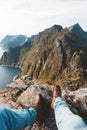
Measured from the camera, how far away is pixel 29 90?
47.0 feet

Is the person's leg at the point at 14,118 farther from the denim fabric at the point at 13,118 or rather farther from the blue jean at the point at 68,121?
the blue jean at the point at 68,121

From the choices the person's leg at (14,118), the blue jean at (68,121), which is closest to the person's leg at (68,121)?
the blue jean at (68,121)

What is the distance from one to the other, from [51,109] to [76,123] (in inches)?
225

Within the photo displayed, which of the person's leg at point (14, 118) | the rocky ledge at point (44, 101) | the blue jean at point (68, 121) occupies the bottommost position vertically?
the rocky ledge at point (44, 101)

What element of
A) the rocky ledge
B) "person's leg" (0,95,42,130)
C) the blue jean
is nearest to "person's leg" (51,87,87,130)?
the blue jean

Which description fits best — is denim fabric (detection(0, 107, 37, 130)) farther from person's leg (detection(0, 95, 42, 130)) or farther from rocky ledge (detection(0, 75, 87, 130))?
rocky ledge (detection(0, 75, 87, 130))

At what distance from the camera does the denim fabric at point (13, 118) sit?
229 inches

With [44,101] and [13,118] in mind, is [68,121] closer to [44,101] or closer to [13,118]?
[13,118]

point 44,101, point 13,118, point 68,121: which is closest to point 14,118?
point 13,118

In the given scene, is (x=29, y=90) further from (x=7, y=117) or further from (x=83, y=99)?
(x=7, y=117)

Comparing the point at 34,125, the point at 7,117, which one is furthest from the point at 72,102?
the point at 7,117

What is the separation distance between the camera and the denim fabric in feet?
19.1

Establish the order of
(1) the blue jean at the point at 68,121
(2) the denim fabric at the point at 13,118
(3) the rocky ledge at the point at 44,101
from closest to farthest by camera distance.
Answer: (2) the denim fabric at the point at 13,118
(1) the blue jean at the point at 68,121
(3) the rocky ledge at the point at 44,101

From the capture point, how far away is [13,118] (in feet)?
20.6
